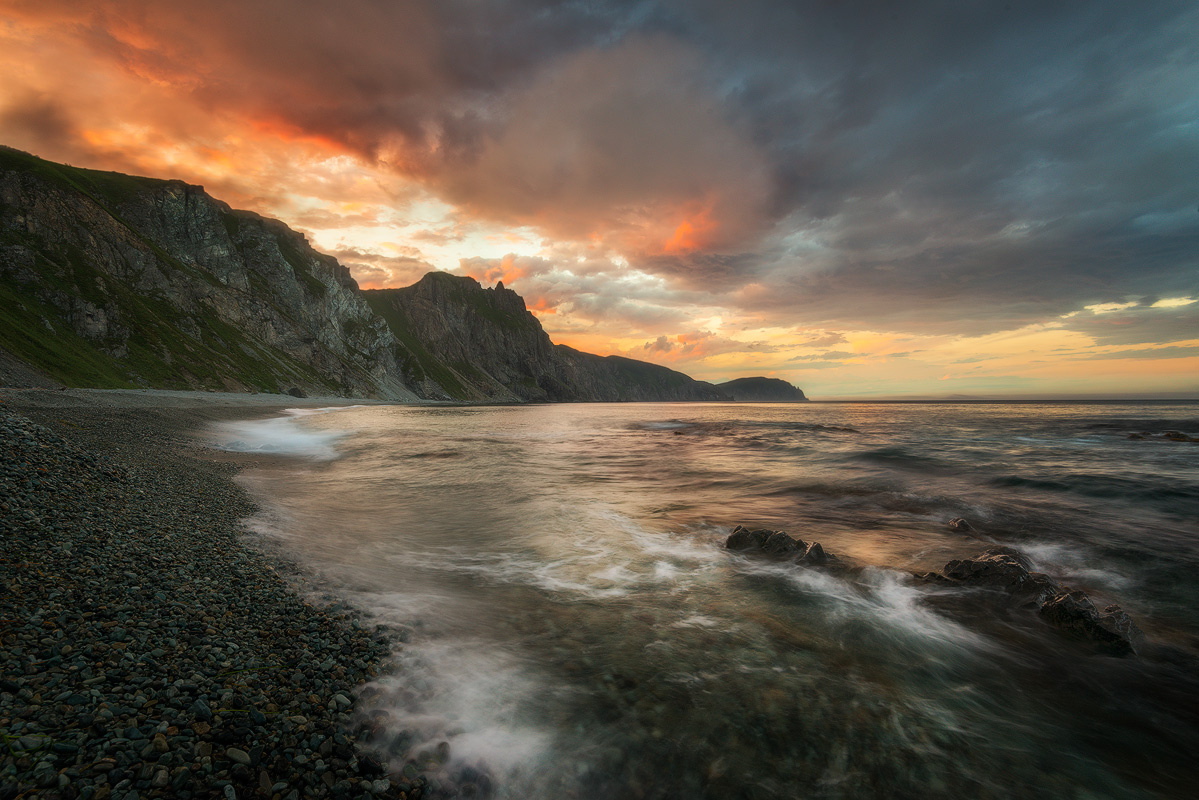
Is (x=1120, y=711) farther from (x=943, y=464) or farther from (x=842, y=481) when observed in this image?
(x=943, y=464)

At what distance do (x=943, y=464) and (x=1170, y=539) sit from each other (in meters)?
15.2

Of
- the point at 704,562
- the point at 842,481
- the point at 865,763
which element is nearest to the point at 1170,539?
the point at 842,481

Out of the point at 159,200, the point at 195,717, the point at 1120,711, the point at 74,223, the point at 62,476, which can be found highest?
the point at 159,200

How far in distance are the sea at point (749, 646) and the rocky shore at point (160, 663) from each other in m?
0.66

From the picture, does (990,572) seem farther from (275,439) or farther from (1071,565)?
(275,439)

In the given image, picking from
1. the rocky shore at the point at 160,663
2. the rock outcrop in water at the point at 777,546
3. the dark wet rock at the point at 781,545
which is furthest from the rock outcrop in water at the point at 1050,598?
the rocky shore at the point at 160,663

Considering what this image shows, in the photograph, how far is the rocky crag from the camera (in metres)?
64.6

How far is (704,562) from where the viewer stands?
37.9ft

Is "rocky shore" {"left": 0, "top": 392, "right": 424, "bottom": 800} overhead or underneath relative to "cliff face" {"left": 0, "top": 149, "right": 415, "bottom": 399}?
underneath

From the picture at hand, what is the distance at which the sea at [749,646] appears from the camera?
5184mm

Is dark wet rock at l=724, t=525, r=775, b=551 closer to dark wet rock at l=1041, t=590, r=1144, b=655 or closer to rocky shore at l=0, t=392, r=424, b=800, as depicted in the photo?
dark wet rock at l=1041, t=590, r=1144, b=655

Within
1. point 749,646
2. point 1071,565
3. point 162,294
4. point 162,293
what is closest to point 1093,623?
point 1071,565

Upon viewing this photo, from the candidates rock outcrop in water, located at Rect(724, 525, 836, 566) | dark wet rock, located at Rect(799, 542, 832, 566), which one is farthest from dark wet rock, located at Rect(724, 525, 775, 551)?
dark wet rock, located at Rect(799, 542, 832, 566)

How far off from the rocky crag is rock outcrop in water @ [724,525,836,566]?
212 ft
